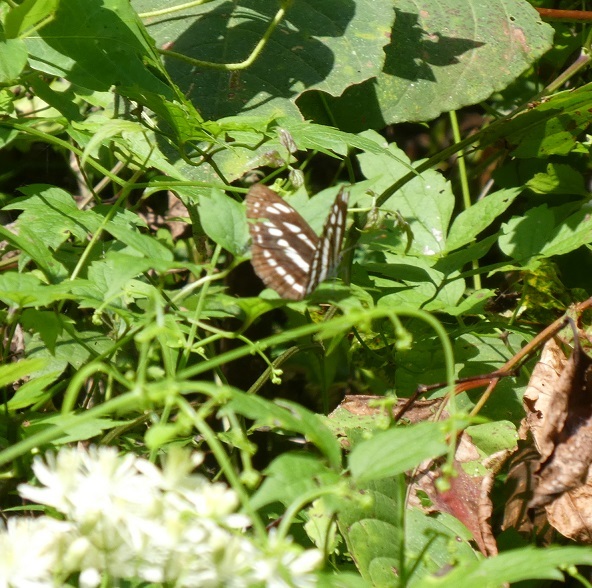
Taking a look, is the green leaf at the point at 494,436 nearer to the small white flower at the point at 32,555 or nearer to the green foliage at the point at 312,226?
the green foliage at the point at 312,226

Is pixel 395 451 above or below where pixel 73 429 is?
above

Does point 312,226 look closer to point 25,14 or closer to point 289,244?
point 289,244

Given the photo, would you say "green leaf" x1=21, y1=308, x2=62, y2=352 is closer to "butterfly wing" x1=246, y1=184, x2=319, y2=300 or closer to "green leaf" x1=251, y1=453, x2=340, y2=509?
"butterfly wing" x1=246, y1=184, x2=319, y2=300

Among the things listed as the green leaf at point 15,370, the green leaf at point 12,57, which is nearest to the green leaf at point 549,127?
the green leaf at point 12,57

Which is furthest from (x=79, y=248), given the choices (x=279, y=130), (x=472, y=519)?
(x=472, y=519)

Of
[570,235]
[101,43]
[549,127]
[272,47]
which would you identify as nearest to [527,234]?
[570,235]
